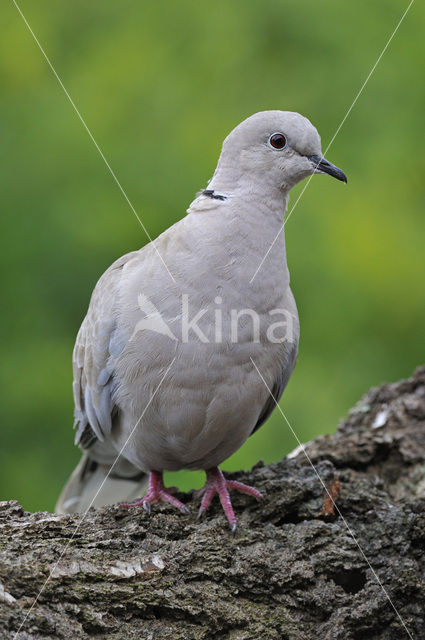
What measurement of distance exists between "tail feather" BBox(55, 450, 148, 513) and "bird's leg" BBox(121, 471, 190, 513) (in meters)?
0.57

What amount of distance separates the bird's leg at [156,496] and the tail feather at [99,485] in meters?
0.57

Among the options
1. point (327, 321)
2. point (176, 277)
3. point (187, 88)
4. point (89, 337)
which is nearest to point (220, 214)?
point (176, 277)

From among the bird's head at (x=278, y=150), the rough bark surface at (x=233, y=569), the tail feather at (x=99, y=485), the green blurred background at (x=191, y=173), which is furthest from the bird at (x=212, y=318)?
the green blurred background at (x=191, y=173)

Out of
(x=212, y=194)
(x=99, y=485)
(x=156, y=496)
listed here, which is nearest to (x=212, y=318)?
(x=212, y=194)

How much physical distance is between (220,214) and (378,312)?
2483mm

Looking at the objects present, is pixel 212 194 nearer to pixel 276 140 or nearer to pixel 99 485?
pixel 276 140

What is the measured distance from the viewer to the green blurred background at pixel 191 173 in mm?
4930

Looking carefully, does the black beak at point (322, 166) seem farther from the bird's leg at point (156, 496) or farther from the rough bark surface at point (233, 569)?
the bird's leg at point (156, 496)

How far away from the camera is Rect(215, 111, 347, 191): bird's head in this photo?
3.01 metres

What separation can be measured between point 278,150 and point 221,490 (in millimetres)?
1267

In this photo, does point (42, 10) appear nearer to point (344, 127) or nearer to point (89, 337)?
point (344, 127)

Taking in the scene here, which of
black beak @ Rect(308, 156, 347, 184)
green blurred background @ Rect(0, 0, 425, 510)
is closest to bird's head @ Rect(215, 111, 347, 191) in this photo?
black beak @ Rect(308, 156, 347, 184)

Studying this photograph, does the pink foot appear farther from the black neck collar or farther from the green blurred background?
the green blurred background

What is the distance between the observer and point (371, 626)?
2621mm
